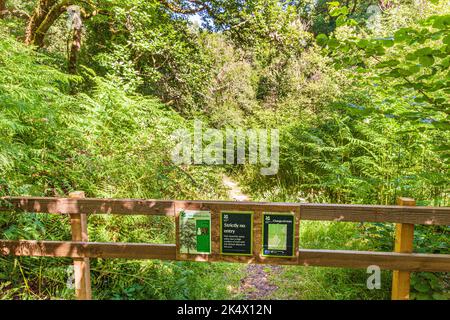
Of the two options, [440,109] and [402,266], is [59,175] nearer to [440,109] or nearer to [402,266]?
[402,266]

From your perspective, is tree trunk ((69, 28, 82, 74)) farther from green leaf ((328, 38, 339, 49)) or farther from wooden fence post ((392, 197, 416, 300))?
wooden fence post ((392, 197, 416, 300))

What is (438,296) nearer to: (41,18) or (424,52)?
(424,52)

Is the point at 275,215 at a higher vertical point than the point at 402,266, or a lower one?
higher

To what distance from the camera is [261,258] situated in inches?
93.7

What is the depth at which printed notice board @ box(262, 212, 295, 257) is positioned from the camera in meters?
2.33

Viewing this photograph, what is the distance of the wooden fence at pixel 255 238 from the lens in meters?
2.29

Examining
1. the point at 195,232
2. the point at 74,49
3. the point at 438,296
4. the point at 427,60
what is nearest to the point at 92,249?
the point at 195,232

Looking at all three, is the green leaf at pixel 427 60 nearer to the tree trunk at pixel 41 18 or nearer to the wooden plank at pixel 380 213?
the wooden plank at pixel 380 213

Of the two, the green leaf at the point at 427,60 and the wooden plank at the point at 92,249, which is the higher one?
the green leaf at the point at 427,60

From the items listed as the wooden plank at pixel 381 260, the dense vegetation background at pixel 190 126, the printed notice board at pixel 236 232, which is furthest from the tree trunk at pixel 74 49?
the wooden plank at pixel 381 260

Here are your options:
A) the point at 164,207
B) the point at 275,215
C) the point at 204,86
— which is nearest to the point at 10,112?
the point at 164,207

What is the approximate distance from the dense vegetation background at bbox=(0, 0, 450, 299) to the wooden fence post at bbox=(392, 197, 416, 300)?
554 mm
